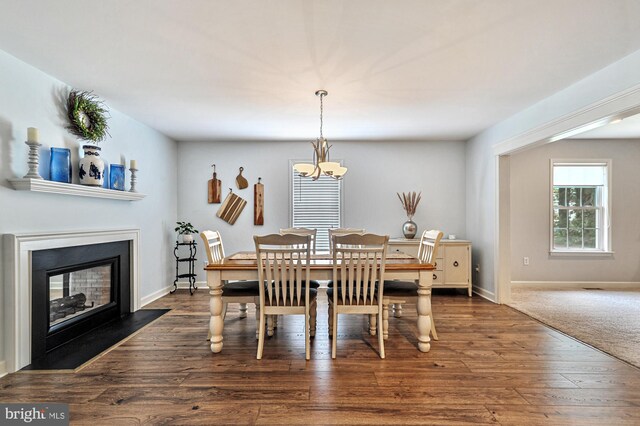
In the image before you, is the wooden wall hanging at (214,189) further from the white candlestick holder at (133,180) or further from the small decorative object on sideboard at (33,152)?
the small decorative object on sideboard at (33,152)

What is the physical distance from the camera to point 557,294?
497cm

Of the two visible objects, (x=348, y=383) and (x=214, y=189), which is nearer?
(x=348, y=383)

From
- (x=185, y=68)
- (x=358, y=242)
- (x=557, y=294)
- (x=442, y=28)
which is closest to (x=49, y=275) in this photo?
(x=185, y=68)

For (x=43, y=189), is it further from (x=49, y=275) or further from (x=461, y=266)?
(x=461, y=266)

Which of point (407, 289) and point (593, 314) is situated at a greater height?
point (407, 289)

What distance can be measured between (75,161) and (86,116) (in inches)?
17.8

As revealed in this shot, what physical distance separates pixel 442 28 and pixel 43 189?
320cm

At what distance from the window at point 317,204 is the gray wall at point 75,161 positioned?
204 cm

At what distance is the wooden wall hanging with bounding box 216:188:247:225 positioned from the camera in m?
5.45

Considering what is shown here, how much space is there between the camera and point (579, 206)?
561 cm

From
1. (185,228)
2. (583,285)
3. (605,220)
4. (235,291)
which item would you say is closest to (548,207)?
(605,220)

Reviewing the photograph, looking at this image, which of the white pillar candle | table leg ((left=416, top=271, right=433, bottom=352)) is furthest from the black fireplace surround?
table leg ((left=416, top=271, right=433, bottom=352))

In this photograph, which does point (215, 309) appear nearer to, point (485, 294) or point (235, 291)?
point (235, 291)

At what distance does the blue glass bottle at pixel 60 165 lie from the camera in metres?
2.81
